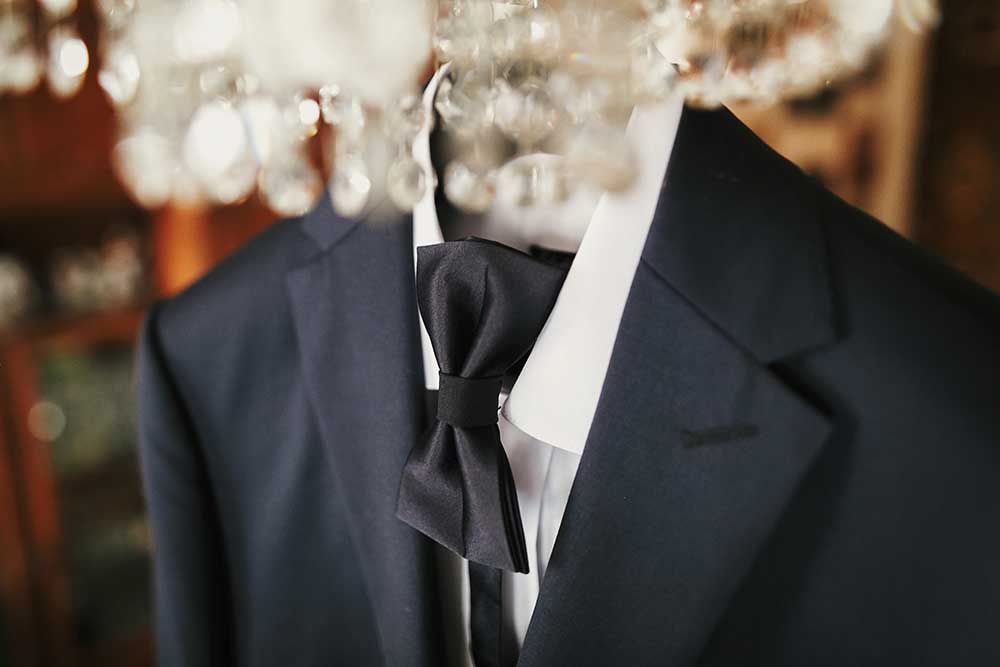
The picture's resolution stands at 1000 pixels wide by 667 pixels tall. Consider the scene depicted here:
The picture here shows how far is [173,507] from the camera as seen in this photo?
0.68m

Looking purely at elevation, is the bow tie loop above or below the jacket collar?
below

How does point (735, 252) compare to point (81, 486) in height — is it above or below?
above

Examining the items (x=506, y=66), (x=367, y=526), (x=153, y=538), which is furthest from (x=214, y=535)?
(x=506, y=66)

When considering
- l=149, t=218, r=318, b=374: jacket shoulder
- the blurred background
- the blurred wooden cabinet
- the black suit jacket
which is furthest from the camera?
the blurred wooden cabinet

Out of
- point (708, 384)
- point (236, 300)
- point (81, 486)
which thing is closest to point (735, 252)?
point (708, 384)

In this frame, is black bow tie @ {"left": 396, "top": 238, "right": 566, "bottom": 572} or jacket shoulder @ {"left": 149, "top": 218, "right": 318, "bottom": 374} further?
jacket shoulder @ {"left": 149, "top": 218, "right": 318, "bottom": 374}

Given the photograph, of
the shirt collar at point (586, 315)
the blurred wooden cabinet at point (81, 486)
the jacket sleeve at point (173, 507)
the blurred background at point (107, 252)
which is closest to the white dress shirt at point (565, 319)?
the shirt collar at point (586, 315)

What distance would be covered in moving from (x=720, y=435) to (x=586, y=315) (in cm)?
12

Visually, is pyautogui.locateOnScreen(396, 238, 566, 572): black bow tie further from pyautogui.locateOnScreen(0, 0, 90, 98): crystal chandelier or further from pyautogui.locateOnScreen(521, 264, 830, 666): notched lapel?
pyautogui.locateOnScreen(0, 0, 90, 98): crystal chandelier

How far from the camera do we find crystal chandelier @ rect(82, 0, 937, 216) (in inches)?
13.0

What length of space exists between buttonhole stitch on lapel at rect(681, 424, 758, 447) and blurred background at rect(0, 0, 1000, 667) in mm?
987

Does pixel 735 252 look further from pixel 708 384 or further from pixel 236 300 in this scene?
pixel 236 300

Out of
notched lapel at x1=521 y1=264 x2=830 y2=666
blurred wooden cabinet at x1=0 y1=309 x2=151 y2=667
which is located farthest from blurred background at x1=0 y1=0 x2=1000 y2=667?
A: notched lapel at x1=521 y1=264 x2=830 y2=666

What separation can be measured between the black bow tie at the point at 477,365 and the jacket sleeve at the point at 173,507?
11.2 inches
